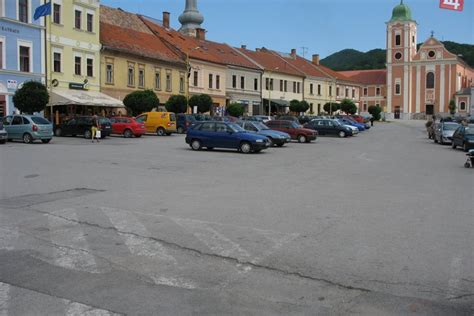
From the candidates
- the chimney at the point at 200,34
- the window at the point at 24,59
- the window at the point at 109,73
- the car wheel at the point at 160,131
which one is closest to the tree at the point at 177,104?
the window at the point at 109,73

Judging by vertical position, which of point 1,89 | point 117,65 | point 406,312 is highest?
point 117,65

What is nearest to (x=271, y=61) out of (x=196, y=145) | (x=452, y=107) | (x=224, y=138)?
(x=452, y=107)

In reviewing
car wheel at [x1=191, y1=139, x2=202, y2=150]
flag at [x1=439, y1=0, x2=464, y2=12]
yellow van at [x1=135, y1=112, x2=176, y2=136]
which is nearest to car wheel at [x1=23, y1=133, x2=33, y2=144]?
car wheel at [x1=191, y1=139, x2=202, y2=150]

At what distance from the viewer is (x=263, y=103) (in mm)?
78125

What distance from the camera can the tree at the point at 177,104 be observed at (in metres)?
50.4

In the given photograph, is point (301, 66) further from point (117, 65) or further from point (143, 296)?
point (143, 296)

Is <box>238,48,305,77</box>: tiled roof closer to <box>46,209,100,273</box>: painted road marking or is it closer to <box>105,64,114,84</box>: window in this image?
<box>105,64,114,84</box>: window

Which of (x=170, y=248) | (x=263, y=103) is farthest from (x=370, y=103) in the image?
(x=170, y=248)

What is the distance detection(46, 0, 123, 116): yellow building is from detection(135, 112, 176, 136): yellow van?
501 cm

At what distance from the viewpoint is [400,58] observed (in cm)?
11881

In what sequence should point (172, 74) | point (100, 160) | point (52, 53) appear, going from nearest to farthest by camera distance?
point (100, 160)
point (52, 53)
point (172, 74)

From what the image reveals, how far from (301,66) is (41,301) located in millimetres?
89294

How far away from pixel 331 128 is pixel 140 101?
53.0 feet

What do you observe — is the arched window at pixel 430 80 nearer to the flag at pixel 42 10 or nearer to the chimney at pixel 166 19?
the chimney at pixel 166 19
